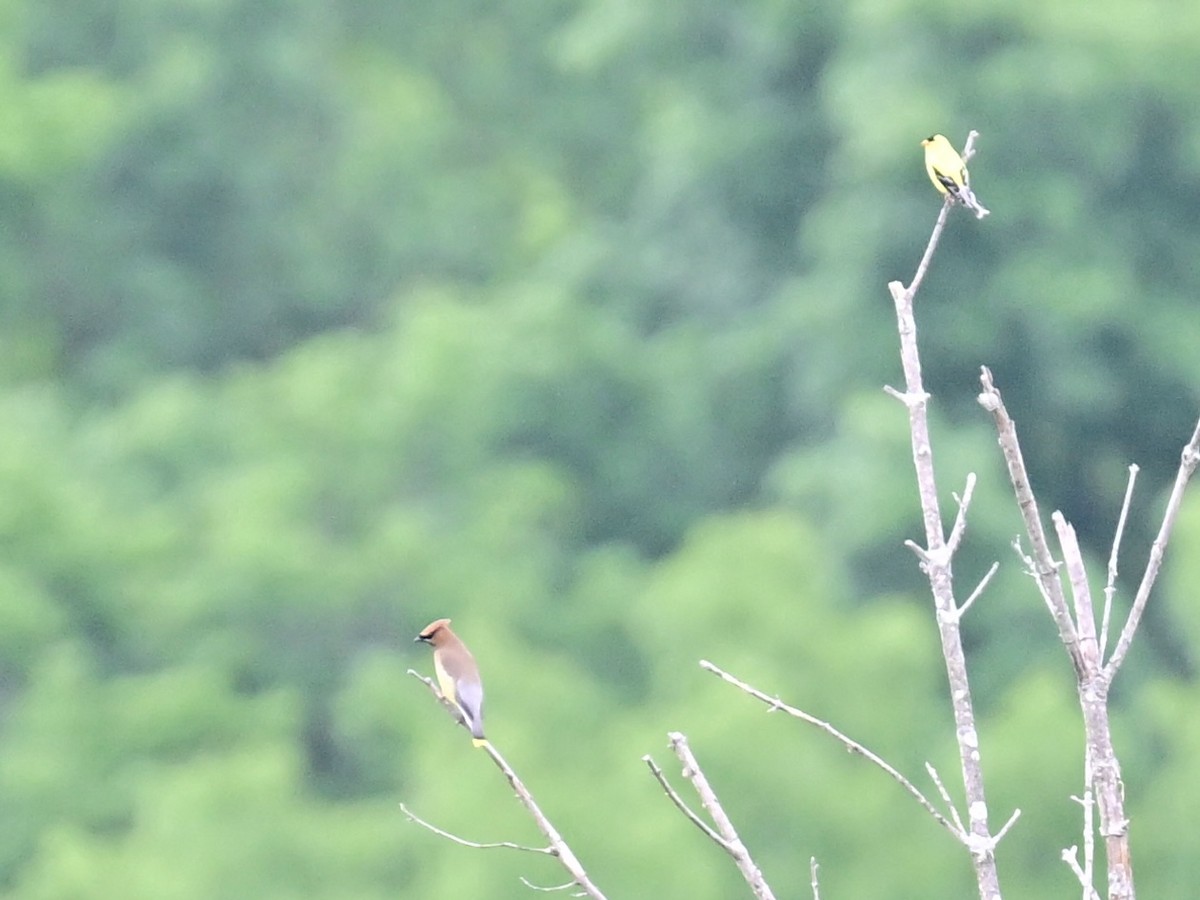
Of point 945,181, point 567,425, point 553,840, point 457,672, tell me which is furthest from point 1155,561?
point 567,425

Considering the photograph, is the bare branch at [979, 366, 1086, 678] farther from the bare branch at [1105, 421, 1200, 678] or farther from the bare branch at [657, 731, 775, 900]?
the bare branch at [657, 731, 775, 900]

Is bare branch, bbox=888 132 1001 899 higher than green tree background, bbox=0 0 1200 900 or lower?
lower

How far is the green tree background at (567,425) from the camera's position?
13.7 m

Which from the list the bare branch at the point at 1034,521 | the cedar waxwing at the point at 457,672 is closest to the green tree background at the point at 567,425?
the cedar waxwing at the point at 457,672

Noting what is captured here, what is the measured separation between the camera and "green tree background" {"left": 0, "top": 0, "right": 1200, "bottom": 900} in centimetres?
1368

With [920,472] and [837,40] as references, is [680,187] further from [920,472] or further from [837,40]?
[920,472]

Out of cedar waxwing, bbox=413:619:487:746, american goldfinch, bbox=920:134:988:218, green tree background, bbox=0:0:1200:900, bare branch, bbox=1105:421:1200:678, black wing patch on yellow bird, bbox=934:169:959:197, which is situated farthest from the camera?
green tree background, bbox=0:0:1200:900

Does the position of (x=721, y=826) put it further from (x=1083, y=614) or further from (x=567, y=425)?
(x=567, y=425)

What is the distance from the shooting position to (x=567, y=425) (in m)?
19.1

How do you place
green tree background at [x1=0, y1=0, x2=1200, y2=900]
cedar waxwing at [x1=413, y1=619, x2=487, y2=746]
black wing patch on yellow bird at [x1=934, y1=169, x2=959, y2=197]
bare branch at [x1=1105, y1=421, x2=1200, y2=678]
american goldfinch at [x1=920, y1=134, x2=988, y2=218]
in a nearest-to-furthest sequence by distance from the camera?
1. bare branch at [x1=1105, y1=421, x2=1200, y2=678]
2. cedar waxwing at [x1=413, y1=619, x2=487, y2=746]
3. black wing patch on yellow bird at [x1=934, y1=169, x2=959, y2=197]
4. american goldfinch at [x1=920, y1=134, x2=988, y2=218]
5. green tree background at [x1=0, y1=0, x2=1200, y2=900]

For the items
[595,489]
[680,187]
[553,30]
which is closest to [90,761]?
[595,489]

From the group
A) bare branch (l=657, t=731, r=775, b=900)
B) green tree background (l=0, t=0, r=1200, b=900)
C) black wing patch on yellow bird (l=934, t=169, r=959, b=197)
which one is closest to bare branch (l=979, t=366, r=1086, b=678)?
bare branch (l=657, t=731, r=775, b=900)

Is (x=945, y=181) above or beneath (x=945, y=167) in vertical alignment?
beneath

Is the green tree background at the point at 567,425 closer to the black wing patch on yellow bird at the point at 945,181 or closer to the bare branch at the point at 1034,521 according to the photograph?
the black wing patch on yellow bird at the point at 945,181
